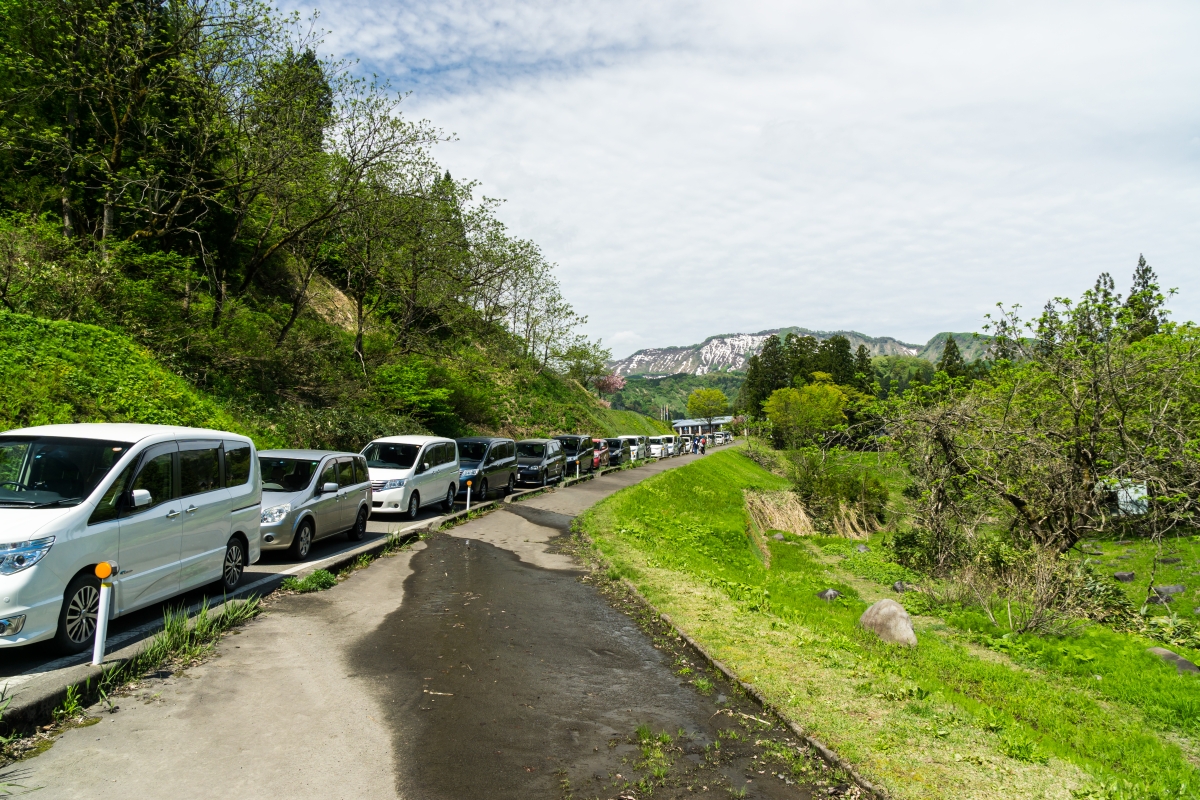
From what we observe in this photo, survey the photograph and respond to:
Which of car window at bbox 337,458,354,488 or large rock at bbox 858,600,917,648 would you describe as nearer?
large rock at bbox 858,600,917,648

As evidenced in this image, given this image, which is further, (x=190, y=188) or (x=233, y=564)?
(x=190, y=188)

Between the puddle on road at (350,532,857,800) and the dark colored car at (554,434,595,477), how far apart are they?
75.3 feet

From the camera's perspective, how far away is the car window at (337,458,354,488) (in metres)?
12.7

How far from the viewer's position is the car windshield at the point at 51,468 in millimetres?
6113

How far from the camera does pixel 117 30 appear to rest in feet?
56.3

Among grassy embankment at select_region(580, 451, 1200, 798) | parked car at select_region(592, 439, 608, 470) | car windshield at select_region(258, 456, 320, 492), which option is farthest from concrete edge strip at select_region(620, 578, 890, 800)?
parked car at select_region(592, 439, 608, 470)

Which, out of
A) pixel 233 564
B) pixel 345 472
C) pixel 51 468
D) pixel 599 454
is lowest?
pixel 599 454

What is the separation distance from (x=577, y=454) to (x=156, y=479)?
26.2 m

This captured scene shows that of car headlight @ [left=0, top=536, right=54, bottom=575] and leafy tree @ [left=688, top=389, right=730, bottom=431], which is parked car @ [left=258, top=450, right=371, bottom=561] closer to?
car headlight @ [left=0, top=536, right=54, bottom=575]

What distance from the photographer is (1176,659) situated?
1158 centimetres

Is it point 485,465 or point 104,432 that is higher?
point 104,432

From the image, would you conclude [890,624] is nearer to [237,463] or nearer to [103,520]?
[237,463]

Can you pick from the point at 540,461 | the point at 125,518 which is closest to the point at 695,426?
the point at 540,461

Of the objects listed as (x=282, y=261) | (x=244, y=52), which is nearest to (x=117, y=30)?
(x=244, y=52)
